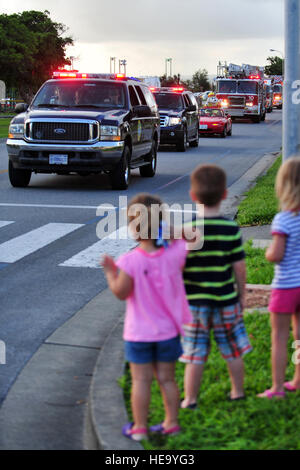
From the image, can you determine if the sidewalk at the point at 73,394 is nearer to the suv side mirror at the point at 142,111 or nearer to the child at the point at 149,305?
the child at the point at 149,305

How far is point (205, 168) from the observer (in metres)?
4.29

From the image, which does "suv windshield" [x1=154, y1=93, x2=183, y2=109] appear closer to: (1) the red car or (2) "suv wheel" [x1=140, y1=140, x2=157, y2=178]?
(1) the red car

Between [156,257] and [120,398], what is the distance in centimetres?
105

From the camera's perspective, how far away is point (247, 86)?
4881 cm

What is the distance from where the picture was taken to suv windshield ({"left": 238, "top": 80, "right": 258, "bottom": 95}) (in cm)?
4850

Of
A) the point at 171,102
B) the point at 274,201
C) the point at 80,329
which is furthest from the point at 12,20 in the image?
the point at 80,329

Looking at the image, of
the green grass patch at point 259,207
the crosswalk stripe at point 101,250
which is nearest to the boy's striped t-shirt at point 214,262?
the crosswalk stripe at point 101,250

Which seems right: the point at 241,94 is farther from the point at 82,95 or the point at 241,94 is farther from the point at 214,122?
the point at 82,95

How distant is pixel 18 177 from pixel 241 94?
3395 centimetres

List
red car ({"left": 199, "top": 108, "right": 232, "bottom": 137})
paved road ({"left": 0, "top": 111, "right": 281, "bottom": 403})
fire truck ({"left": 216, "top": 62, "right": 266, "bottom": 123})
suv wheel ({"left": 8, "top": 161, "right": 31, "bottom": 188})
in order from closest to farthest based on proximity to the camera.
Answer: paved road ({"left": 0, "top": 111, "right": 281, "bottom": 403})
suv wheel ({"left": 8, "top": 161, "right": 31, "bottom": 188})
red car ({"left": 199, "top": 108, "right": 232, "bottom": 137})
fire truck ({"left": 216, "top": 62, "right": 266, "bottom": 123})

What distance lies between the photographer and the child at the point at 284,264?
4.42 m

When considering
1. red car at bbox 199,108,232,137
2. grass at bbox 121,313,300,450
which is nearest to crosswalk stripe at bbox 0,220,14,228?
grass at bbox 121,313,300,450

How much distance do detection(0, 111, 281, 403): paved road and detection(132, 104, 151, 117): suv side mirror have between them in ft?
4.56
